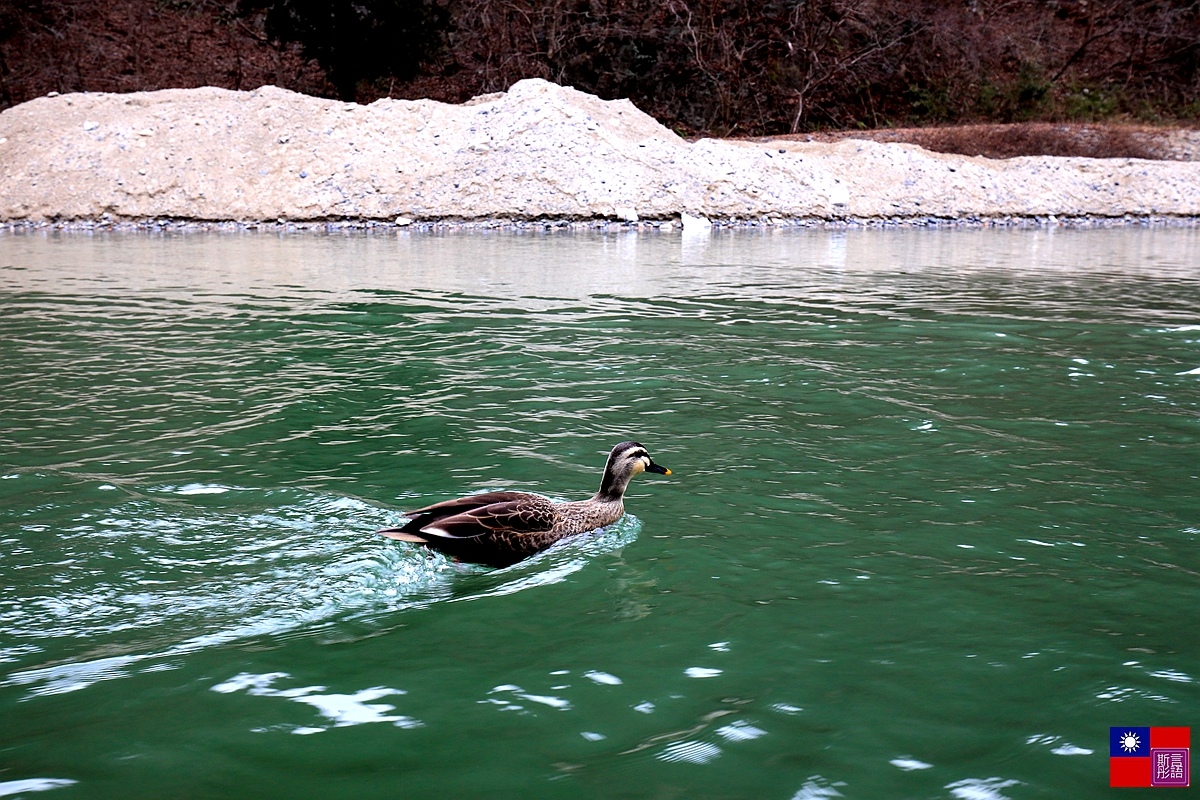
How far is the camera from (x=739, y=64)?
124 ft

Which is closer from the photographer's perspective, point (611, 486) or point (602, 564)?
point (602, 564)

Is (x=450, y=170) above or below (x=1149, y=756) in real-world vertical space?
above

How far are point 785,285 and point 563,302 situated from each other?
3.35 metres

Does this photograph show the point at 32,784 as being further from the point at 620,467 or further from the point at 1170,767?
the point at 1170,767

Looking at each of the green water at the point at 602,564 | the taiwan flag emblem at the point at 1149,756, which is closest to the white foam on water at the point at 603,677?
the green water at the point at 602,564

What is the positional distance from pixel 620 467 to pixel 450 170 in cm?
2040

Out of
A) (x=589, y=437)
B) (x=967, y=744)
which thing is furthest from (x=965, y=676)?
(x=589, y=437)

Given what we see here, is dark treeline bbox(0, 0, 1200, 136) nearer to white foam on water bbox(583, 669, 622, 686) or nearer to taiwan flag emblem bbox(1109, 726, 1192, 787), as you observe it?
white foam on water bbox(583, 669, 622, 686)

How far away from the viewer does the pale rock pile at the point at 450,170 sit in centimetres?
2391

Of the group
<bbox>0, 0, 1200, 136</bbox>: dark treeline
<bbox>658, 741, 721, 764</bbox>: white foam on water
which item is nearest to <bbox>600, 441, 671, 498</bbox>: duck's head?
<bbox>658, 741, 721, 764</bbox>: white foam on water

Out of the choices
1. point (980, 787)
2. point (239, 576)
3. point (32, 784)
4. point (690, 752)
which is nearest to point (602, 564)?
point (239, 576)

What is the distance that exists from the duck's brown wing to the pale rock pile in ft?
63.1

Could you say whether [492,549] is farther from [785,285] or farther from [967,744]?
[785,285]

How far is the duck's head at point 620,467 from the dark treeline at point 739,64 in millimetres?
33593
